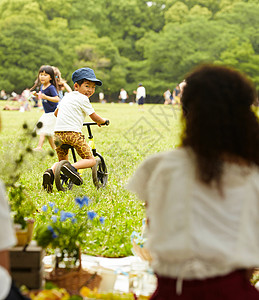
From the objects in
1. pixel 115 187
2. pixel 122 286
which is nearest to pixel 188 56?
pixel 115 187

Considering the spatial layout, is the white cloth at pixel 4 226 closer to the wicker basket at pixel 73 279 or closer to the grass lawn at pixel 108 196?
the grass lawn at pixel 108 196

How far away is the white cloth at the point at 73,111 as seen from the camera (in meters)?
4.57

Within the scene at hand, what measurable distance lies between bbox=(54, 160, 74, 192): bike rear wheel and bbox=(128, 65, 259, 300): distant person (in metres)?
3.05

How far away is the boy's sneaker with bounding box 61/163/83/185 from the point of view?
454cm

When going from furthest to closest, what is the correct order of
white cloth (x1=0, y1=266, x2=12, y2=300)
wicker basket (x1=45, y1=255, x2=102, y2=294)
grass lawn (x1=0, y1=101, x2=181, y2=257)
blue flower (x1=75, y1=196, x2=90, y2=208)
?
grass lawn (x1=0, y1=101, x2=181, y2=257)
blue flower (x1=75, y1=196, x2=90, y2=208)
wicker basket (x1=45, y1=255, x2=102, y2=294)
white cloth (x1=0, y1=266, x2=12, y2=300)

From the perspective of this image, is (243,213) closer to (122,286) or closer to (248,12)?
(122,286)

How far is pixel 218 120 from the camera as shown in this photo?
4.72ft

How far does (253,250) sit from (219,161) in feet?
0.97

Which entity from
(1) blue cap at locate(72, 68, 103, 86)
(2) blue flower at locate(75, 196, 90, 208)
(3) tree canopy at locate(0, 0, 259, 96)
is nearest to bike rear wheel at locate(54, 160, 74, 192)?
(1) blue cap at locate(72, 68, 103, 86)

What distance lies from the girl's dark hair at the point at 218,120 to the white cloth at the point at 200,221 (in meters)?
0.04

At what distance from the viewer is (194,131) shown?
1.48 meters

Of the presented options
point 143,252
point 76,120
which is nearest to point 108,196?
point 76,120

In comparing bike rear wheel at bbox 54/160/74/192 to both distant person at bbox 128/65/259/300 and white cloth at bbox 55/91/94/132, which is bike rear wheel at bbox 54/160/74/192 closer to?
white cloth at bbox 55/91/94/132

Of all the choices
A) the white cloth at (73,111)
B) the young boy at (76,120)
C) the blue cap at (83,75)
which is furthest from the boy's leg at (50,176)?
the blue cap at (83,75)
